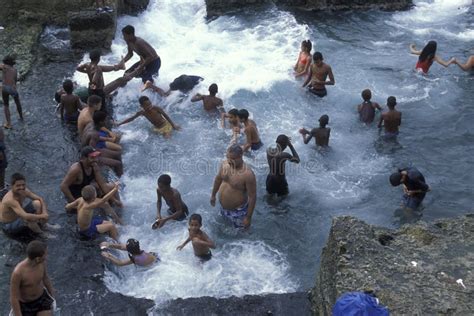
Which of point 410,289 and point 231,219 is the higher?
point 410,289

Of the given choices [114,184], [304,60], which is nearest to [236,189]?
[114,184]

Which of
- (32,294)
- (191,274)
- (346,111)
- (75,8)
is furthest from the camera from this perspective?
(75,8)

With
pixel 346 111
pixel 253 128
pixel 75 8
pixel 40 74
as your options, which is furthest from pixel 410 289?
→ pixel 75 8

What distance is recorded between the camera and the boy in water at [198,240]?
723cm

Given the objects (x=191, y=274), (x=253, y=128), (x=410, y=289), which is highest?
(x=410, y=289)

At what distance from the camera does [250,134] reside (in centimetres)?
967

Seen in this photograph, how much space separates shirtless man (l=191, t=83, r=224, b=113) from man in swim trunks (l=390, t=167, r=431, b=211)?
4.17m

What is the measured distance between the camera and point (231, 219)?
807 centimetres

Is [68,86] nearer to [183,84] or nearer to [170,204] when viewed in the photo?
[183,84]

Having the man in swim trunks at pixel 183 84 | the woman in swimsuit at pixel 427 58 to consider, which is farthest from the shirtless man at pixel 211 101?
the woman in swimsuit at pixel 427 58

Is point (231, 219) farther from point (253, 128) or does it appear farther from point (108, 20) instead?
point (108, 20)

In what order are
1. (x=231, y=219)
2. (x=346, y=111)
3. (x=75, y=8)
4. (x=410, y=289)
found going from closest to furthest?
(x=410, y=289) < (x=231, y=219) < (x=346, y=111) < (x=75, y=8)

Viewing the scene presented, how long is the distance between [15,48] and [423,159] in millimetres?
9547

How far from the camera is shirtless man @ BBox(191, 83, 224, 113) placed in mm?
10964
